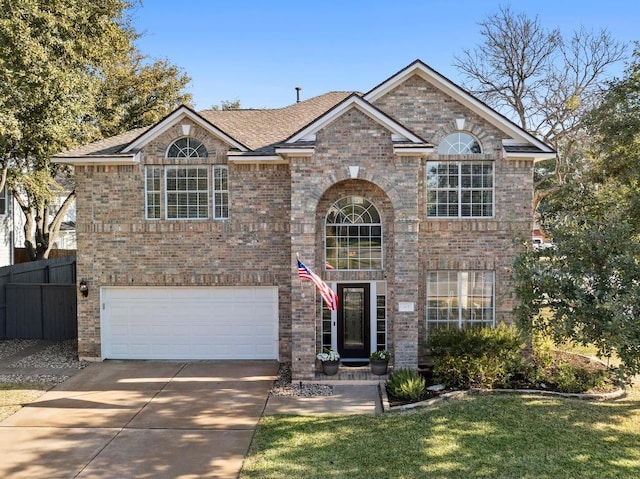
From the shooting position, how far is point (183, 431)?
913 cm

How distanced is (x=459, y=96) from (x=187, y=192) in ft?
24.8

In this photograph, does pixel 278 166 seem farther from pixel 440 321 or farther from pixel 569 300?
pixel 569 300

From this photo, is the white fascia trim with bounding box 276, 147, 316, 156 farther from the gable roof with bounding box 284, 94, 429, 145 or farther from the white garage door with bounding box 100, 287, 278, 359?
the white garage door with bounding box 100, 287, 278, 359

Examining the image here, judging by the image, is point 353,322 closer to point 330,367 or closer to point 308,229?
point 330,367

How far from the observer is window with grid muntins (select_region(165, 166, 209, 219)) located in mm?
13516

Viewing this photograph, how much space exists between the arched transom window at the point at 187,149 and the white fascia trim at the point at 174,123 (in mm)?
461

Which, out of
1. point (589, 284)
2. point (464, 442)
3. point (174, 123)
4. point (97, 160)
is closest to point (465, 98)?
point (589, 284)

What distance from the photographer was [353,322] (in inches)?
515

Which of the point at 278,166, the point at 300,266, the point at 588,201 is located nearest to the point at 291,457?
the point at 300,266

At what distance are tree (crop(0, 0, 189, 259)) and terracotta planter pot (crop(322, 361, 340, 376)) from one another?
11604mm

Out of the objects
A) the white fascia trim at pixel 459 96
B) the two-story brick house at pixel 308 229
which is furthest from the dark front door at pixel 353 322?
the white fascia trim at pixel 459 96

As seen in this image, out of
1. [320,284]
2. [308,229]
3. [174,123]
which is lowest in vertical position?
[320,284]

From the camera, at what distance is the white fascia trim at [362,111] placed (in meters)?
11.6

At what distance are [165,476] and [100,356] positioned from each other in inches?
288
